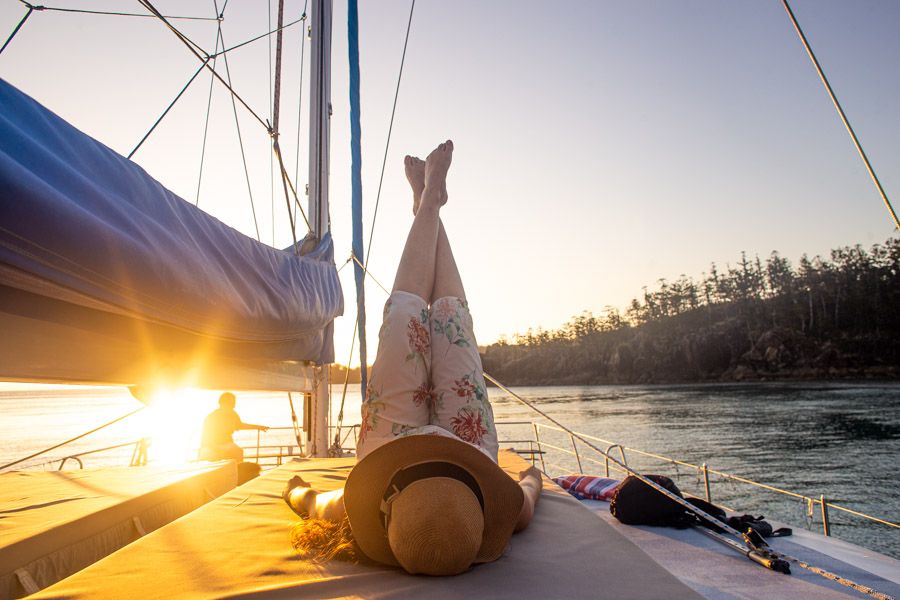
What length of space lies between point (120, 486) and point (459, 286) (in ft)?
5.77

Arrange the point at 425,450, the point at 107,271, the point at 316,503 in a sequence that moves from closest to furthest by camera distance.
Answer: the point at 107,271 < the point at 425,450 < the point at 316,503

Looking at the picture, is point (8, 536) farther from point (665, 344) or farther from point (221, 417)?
point (665, 344)

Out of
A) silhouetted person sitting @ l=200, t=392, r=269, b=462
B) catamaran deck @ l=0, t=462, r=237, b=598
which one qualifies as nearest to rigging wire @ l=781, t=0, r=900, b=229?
catamaran deck @ l=0, t=462, r=237, b=598

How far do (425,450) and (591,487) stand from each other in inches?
115

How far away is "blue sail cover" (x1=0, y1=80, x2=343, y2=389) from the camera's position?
0.80 meters

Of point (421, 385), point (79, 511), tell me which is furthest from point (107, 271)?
point (79, 511)

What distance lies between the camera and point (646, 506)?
2.86 m

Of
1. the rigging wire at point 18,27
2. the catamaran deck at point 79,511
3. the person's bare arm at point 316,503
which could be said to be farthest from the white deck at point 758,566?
the rigging wire at point 18,27

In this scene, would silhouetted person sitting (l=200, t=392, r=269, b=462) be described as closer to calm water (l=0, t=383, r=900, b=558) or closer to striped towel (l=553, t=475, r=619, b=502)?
calm water (l=0, t=383, r=900, b=558)

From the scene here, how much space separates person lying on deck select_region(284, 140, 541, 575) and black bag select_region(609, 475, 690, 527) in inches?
39.3

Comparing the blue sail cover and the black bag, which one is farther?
the black bag

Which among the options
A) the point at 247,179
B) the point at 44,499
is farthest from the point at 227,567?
the point at 247,179

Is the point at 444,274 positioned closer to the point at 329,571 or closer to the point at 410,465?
the point at 410,465

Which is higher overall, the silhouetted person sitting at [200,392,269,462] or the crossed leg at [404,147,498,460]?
the crossed leg at [404,147,498,460]
